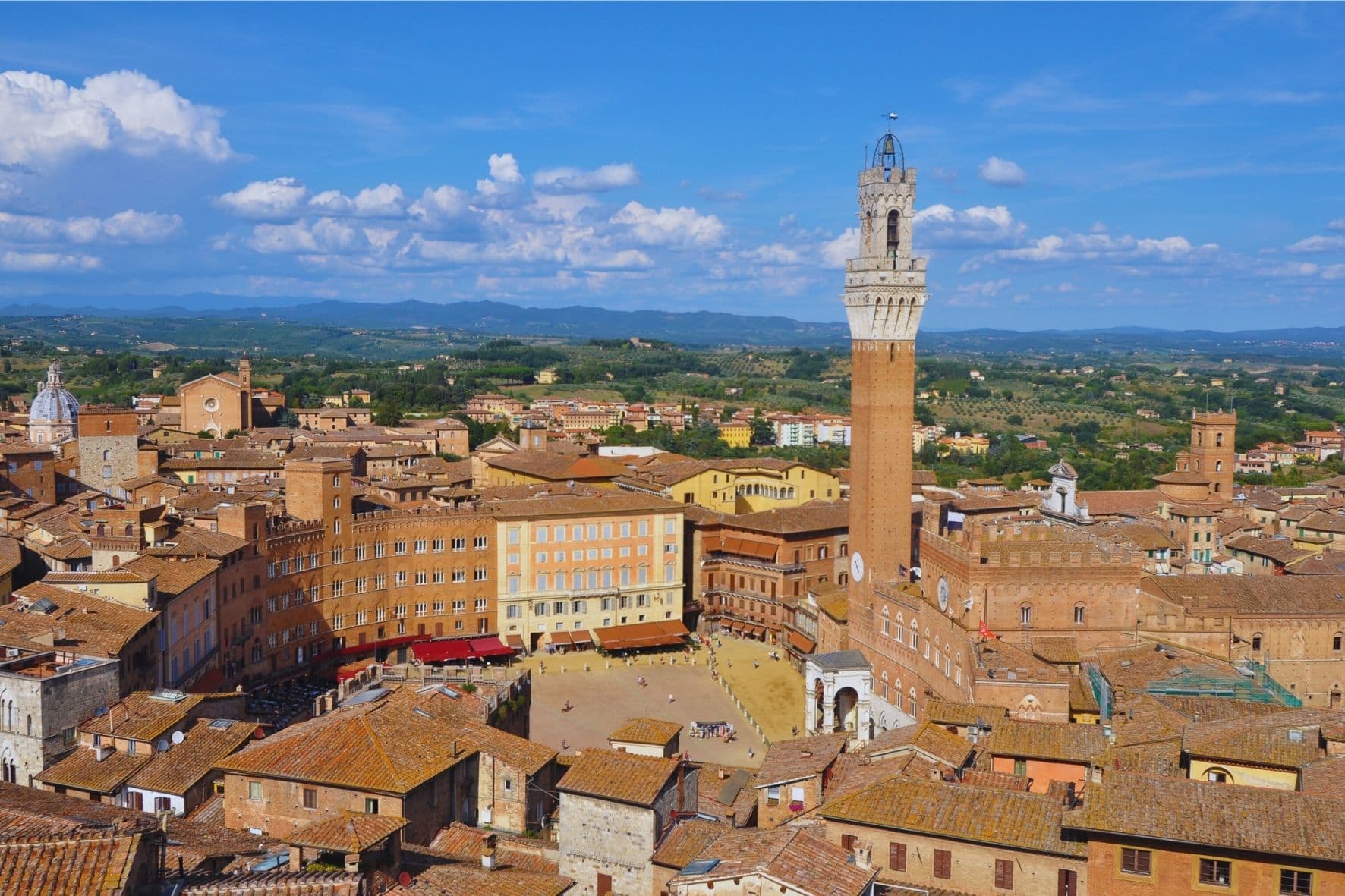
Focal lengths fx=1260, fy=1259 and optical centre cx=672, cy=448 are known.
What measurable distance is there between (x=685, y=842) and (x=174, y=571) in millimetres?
29838

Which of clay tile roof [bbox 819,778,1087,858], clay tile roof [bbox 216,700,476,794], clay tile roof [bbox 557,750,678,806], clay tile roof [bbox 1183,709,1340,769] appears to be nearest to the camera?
clay tile roof [bbox 819,778,1087,858]

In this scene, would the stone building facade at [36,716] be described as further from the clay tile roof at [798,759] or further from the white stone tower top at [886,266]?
the white stone tower top at [886,266]

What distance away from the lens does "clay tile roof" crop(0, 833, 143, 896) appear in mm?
11938

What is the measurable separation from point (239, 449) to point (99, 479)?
1249cm

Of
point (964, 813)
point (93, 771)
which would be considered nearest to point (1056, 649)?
point (964, 813)

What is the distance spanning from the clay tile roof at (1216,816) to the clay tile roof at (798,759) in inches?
288

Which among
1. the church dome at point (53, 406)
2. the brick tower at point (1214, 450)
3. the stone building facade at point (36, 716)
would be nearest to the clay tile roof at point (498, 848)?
the stone building facade at point (36, 716)

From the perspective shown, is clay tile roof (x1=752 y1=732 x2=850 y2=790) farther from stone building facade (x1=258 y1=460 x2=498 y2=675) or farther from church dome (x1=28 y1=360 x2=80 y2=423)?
church dome (x1=28 y1=360 x2=80 y2=423)

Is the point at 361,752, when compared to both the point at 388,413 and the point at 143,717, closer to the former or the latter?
the point at 143,717

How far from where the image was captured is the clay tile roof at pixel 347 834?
16594 mm

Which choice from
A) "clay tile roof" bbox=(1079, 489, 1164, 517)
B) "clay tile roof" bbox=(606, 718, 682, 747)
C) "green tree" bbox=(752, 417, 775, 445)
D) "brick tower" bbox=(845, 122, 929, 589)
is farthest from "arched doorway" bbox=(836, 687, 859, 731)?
"green tree" bbox=(752, 417, 775, 445)

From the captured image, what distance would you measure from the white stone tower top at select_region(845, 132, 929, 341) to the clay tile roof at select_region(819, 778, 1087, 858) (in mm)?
34827

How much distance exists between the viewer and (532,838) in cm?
2442

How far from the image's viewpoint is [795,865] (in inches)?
654
